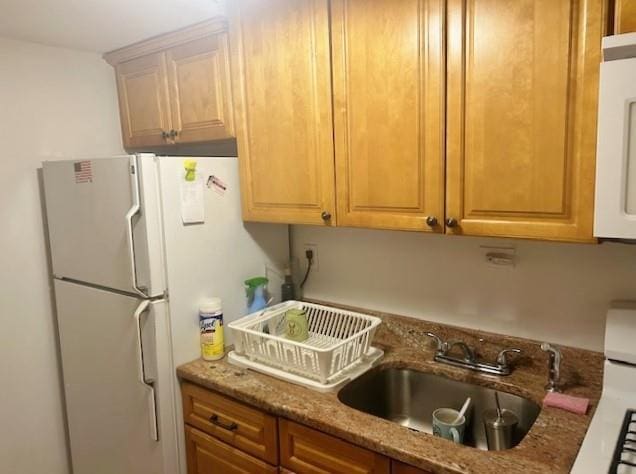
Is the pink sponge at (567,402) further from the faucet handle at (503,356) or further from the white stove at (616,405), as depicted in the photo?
the faucet handle at (503,356)

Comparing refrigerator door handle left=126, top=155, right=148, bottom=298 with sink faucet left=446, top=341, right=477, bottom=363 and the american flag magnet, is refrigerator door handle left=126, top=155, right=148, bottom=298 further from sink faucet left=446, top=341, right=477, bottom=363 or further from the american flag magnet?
sink faucet left=446, top=341, right=477, bottom=363

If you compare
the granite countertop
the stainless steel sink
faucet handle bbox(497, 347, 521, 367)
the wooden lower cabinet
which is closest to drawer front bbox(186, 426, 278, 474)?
the wooden lower cabinet

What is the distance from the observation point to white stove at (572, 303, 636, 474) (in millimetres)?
1108

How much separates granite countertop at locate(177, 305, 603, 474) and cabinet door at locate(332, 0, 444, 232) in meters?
0.57

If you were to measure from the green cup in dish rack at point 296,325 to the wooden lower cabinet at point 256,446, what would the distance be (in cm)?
36

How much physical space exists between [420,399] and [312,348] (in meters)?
0.51

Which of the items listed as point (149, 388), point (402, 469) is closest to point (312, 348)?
point (402, 469)

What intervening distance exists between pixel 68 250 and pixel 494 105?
1816mm

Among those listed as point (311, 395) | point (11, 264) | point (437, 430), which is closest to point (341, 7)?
point (311, 395)

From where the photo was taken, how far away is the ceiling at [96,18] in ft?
5.75

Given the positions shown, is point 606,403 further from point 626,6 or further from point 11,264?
point 11,264

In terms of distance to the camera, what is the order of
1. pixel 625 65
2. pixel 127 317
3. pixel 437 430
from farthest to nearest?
pixel 127 317 < pixel 437 430 < pixel 625 65

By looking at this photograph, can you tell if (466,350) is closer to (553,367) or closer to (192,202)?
(553,367)

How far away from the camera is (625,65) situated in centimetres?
102
